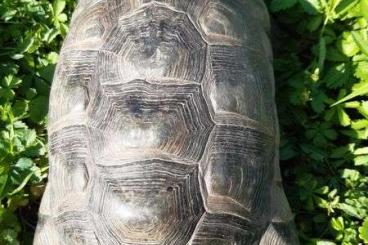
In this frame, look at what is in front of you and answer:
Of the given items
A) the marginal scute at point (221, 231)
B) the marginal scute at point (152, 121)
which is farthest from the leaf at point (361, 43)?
the marginal scute at point (221, 231)

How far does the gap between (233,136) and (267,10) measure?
1023mm

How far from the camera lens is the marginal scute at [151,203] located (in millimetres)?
2510

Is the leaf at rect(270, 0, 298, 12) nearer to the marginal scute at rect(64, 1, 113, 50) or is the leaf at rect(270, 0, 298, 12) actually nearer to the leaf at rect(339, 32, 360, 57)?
the leaf at rect(339, 32, 360, 57)

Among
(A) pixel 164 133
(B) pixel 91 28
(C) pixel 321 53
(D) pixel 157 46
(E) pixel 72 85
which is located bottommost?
(E) pixel 72 85

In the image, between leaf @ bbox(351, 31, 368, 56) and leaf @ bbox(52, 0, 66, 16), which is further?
leaf @ bbox(52, 0, 66, 16)

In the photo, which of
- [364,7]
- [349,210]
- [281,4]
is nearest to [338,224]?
[349,210]

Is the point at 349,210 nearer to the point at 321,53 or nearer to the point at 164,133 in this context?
the point at 321,53

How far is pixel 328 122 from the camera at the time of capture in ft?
11.5

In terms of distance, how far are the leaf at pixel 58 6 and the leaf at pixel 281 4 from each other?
1186 mm

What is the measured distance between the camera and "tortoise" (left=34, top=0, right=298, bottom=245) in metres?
2.56

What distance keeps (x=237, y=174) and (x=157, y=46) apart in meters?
0.63

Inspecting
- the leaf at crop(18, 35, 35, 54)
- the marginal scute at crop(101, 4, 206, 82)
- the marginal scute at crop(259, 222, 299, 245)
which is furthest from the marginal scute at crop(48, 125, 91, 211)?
the leaf at crop(18, 35, 35, 54)

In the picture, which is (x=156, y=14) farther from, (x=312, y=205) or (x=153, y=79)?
(x=312, y=205)

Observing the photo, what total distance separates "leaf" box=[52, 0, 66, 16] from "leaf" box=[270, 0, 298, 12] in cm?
119
